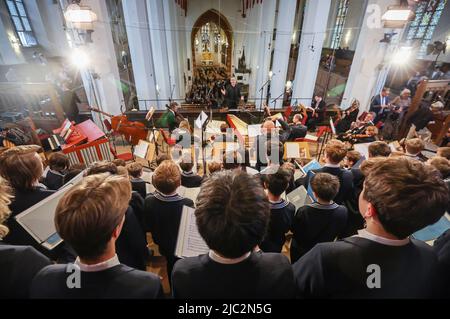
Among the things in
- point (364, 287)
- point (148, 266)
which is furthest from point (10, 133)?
point (364, 287)

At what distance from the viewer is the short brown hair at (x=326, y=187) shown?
6.21 feet

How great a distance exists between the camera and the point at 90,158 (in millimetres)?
4445

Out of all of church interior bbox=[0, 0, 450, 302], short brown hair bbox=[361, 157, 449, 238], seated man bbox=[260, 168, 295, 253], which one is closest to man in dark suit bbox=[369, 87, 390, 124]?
church interior bbox=[0, 0, 450, 302]

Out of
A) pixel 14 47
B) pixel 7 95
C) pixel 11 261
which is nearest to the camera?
pixel 11 261

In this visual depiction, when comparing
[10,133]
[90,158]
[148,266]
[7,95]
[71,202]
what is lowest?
[148,266]

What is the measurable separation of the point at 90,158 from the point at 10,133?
1947mm

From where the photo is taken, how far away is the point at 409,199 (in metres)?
0.95

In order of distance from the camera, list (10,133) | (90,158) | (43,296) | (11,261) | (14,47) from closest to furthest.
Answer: (43,296), (11,261), (90,158), (10,133), (14,47)

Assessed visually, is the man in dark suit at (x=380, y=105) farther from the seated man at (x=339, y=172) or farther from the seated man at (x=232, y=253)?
the seated man at (x=232, y=253)

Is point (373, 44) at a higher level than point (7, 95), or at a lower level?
higher

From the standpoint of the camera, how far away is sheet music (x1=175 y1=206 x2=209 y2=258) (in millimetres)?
1548

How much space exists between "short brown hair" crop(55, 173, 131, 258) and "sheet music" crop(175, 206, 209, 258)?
64cm

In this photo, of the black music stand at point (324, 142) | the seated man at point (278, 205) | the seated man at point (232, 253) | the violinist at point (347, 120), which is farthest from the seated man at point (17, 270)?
the violinist at point (347, 120)
